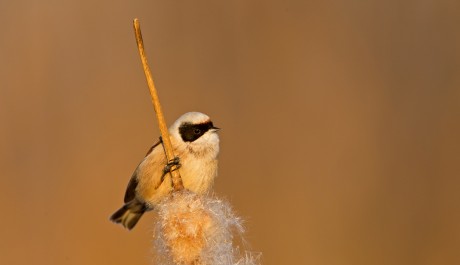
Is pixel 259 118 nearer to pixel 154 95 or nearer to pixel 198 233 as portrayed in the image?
pixel 154 95

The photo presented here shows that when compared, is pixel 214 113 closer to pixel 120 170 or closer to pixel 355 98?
pixel 120 170

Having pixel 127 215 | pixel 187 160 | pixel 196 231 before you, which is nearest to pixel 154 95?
pixel 196 231

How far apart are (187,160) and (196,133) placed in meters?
0.11

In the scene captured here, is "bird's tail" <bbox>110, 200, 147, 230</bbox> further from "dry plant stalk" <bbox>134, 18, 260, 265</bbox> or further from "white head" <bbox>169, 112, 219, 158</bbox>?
"dry plant stalk" <bbox>134, 18, 260, 265</bbox>

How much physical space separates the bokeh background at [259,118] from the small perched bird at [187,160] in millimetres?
956

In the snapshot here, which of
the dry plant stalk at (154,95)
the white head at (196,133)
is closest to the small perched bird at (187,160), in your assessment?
the white head at (196,133)

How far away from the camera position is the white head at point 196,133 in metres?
2.62

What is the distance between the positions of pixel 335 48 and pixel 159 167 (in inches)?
75.3

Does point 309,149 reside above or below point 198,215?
below

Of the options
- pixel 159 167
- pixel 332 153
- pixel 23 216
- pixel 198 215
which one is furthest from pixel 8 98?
pixel 198 215

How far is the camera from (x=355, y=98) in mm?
4145

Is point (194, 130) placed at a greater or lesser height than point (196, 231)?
Answer: greater

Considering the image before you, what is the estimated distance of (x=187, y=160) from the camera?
260 cm

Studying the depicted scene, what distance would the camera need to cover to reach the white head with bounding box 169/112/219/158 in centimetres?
262
